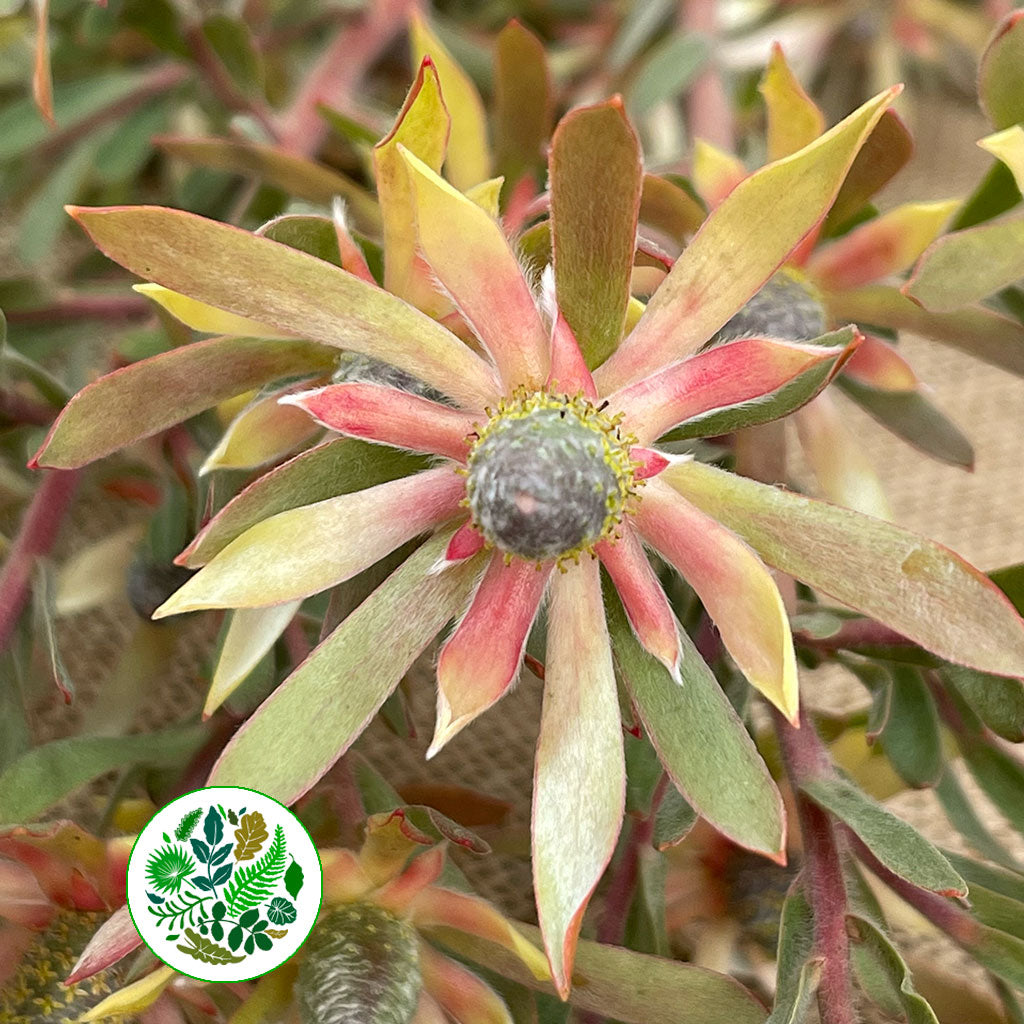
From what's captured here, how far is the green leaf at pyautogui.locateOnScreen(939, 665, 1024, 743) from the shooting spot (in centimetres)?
49

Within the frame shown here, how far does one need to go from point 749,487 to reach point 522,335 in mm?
98

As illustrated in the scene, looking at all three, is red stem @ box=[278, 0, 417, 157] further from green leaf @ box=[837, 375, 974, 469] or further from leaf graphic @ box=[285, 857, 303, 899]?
leaf graphic @ box=[285, 857, 303, 899]

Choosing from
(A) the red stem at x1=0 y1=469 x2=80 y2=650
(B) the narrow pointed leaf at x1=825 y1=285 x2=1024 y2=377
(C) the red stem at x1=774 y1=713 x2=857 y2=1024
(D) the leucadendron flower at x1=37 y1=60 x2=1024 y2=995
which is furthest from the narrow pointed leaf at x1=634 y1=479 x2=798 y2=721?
(A) the red stem at x1=0 y1=469 x2=80 y2=650

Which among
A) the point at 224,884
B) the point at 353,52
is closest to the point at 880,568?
the point at 224,884

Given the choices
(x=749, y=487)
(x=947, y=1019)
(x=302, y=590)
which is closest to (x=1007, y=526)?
(x=947, y=1019)

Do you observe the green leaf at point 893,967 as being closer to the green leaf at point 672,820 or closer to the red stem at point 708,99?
the green leaf at point 672,820

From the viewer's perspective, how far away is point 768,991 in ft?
1.94

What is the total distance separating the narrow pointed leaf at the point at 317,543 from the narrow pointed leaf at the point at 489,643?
36mm

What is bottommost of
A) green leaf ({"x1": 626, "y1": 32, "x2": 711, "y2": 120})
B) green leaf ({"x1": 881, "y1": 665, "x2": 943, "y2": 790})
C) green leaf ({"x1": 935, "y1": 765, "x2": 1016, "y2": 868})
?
green leaf ({"x1": 935, "y1": 765, "x2": 1016, "y2": 868})

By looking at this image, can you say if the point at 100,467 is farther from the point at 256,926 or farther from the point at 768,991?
the point at 768,991

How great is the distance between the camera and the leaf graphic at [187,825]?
0.41m

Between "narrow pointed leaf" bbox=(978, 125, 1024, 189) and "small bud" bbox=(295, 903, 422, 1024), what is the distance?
15.0 inches

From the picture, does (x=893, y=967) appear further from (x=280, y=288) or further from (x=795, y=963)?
(x=280, y=288)

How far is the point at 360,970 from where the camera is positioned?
436mm
